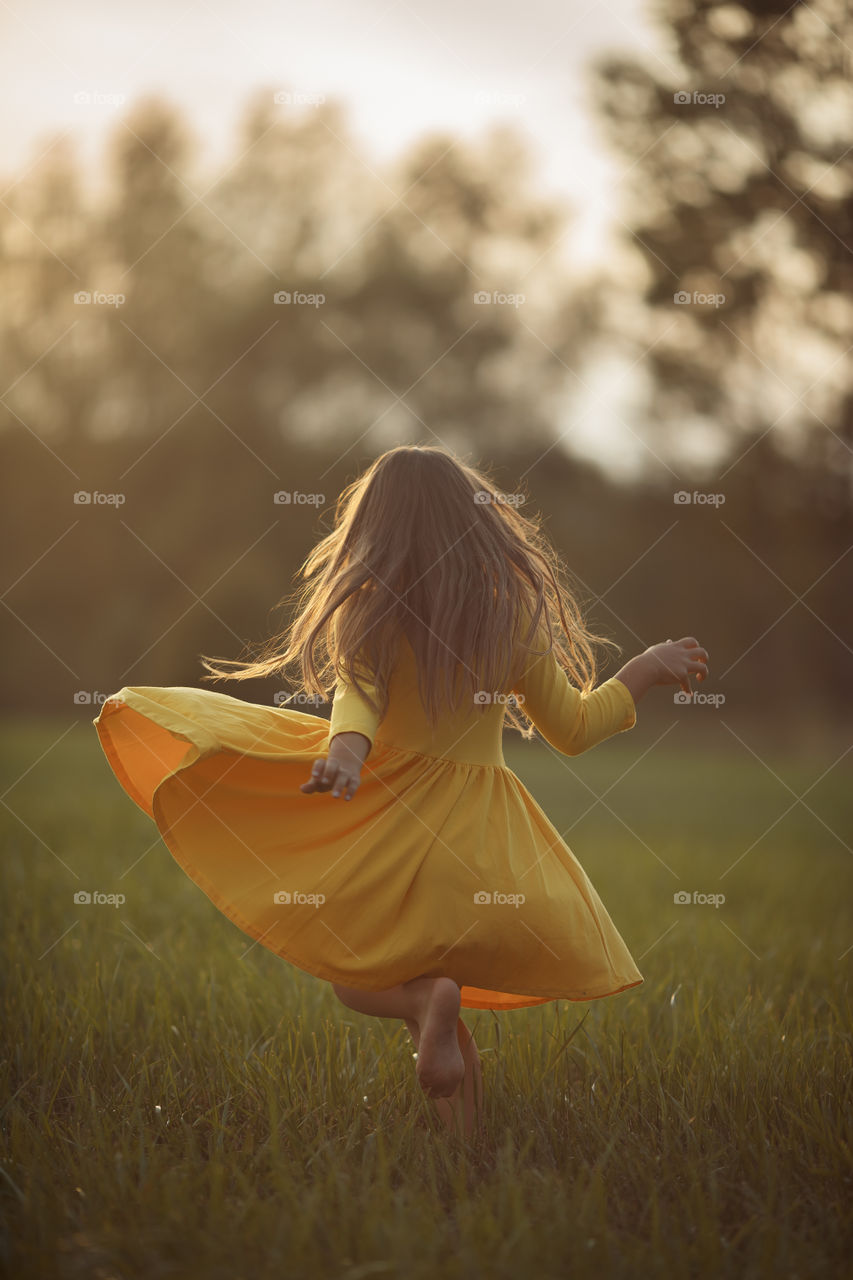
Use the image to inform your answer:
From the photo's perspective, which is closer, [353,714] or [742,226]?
[353,714]

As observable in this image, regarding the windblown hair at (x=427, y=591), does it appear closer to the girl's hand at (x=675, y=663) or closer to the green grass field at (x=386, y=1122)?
the girl's hand at (x=675, y=663)

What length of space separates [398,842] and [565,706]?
0.52m

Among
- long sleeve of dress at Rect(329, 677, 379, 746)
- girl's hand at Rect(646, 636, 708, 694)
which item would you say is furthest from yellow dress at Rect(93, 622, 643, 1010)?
girl's hand at Rect(646, 636, 708, 694)

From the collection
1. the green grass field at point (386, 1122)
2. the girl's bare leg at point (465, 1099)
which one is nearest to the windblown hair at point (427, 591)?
the girl's bare leg at point (465, 1099)

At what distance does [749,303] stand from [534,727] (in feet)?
42.7

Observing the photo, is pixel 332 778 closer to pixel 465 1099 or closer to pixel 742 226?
pixel 465 1099

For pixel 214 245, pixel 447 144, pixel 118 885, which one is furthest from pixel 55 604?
pixel 118 885

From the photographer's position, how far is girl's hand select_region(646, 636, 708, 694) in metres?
2.70

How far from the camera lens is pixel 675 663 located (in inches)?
107

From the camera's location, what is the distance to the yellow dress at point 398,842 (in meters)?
2.42

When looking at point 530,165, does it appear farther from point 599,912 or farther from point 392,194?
point 599,912

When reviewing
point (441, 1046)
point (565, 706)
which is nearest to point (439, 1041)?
point (441, 1046)

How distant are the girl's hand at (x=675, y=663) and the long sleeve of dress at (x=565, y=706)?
0.10 m

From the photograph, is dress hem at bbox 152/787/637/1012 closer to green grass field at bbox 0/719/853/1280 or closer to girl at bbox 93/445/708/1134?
girl at bbox 93/445/708/1134
